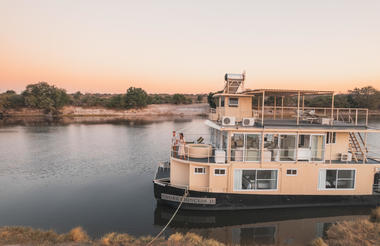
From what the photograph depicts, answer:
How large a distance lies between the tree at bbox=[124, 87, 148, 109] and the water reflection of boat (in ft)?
287

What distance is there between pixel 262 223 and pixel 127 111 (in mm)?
91307

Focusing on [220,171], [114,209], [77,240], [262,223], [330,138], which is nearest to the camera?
[77,240]

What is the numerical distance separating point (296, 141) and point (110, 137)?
37.5m

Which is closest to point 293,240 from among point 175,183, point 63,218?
point 175,183

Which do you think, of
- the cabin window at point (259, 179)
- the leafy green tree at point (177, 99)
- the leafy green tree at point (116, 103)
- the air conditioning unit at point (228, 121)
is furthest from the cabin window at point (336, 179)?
the leafy green tree at point (177, 99)

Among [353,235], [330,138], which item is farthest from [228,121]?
[353,235]

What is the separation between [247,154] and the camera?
1482cm

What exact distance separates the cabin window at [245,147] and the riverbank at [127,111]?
86.7m

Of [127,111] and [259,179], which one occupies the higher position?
[127,111]

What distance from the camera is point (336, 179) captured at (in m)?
14.9

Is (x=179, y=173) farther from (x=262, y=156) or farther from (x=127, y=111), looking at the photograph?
(x=127, y=111)

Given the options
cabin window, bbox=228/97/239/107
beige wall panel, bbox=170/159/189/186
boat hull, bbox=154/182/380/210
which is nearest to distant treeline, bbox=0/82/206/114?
cabin window, bbox=228/97/239/107

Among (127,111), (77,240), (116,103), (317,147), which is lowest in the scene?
(77,240)

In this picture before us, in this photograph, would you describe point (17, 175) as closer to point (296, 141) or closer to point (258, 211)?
point (258, 211)
